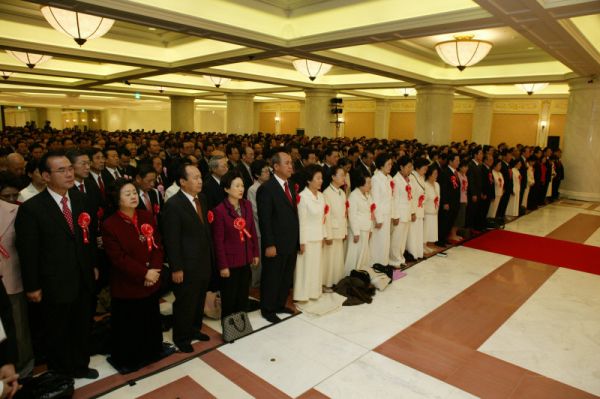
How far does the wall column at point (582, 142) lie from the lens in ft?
37.0

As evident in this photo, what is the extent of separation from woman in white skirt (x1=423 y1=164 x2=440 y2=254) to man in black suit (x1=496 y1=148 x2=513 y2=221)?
9.37 feet

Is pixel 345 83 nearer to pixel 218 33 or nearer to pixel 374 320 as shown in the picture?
pixel 218 33

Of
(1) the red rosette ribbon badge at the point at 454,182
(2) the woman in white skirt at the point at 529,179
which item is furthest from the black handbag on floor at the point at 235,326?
(2) the woman in white skirt at the point at 529,179

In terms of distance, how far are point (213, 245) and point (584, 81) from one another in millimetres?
11985

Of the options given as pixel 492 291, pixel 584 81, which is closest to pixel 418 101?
pixel 584 81

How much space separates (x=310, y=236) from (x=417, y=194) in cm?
244

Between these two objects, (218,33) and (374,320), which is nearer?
(374,320)

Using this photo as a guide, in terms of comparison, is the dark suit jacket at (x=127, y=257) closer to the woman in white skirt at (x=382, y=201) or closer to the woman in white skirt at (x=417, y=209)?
the woman in white skirt at (x=382, y=201)

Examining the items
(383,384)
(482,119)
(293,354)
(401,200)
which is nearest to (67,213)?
(293,354)

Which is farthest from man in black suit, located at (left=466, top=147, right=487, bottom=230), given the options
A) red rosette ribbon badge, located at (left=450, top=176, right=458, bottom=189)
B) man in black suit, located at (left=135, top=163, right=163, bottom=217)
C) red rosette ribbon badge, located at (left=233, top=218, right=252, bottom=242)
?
man in black suit, located at (left=135, top=163, right=163, bottom=217)

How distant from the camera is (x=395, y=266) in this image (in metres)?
5.86

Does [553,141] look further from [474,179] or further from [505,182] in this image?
[474,179]

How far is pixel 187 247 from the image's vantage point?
343 centimetres

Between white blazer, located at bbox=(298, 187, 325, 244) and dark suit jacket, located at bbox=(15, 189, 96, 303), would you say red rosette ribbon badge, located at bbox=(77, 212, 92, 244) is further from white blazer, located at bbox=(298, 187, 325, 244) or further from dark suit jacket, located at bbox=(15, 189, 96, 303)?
white blazer, located at bbox=(298, 187, 325, 244)
